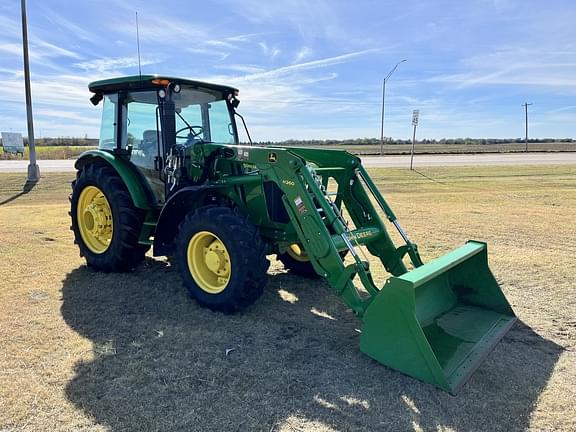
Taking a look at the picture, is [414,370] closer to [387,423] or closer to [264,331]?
[387,423]

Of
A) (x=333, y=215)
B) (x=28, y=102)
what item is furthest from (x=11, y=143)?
(x=333, y=215)

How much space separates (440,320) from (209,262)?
223cm

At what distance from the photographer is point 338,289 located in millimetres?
3998

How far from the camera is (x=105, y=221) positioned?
20.0 ft

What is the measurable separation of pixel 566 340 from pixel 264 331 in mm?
2655

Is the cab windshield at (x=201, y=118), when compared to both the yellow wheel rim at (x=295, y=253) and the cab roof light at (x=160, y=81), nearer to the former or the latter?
the cab roof light at (x=160, y=81)

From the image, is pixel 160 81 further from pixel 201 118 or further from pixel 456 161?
pixel 456 161

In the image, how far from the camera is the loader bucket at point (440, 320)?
3.35 metres

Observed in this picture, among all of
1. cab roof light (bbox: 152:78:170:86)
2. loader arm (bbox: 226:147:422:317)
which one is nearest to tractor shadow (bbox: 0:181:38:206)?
cab roof light (bbox: 152:78:170:86)

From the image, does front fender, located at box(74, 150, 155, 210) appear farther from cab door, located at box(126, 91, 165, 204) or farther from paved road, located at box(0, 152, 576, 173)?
paved road, located at box(0, 152, 576, 173)

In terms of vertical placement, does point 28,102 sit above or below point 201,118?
above

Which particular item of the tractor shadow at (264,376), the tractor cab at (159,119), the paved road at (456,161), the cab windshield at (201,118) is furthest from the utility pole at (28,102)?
the paved road at (456,161)

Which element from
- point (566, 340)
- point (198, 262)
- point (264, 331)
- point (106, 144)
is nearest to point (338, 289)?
point (264, 331)

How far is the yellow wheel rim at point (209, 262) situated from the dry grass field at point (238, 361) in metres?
0.31
